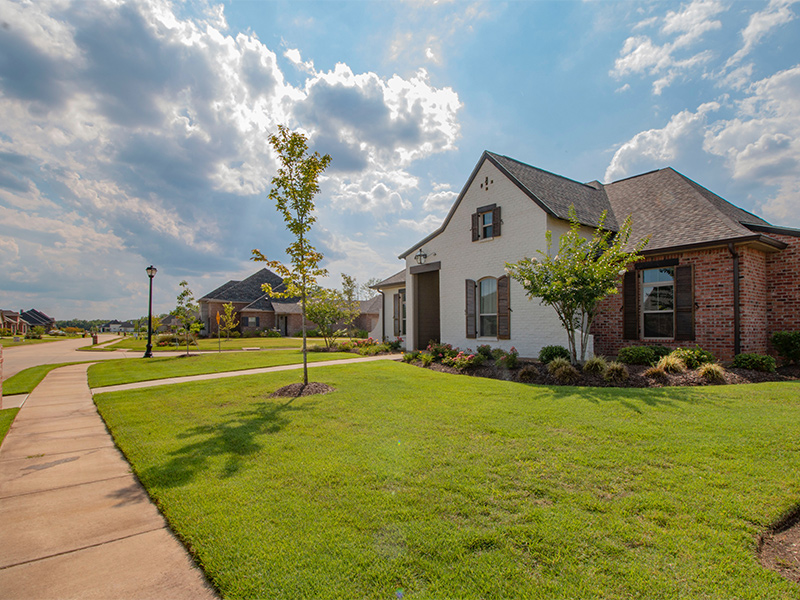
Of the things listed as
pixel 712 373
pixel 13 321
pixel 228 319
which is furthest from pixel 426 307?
pixel 13 321

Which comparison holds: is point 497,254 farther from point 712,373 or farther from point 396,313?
point 396,313

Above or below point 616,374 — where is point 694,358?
above

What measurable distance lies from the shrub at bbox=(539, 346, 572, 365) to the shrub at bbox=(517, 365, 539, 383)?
1.32 metres

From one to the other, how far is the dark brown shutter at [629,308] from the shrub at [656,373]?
3.34 metres

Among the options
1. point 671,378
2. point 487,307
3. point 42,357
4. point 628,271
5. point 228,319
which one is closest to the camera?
point 671,378

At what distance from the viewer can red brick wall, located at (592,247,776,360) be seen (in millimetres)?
9922

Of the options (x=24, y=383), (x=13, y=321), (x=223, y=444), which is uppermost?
(x=13, y=321)

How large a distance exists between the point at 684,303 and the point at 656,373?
3.66 m

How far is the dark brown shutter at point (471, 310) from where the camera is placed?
1391 cm

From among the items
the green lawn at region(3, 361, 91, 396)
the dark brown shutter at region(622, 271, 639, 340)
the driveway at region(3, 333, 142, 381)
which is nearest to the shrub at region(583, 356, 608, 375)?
the dark brown shutter at region(622, 271, 639, 340)

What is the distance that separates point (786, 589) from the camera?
228 centimetres

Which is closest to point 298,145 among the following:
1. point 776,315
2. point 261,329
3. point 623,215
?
point 623,215

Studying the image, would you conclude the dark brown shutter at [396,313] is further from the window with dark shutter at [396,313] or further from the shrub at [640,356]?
the shrub at [640,356]

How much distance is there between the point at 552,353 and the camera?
1070 centimetres
